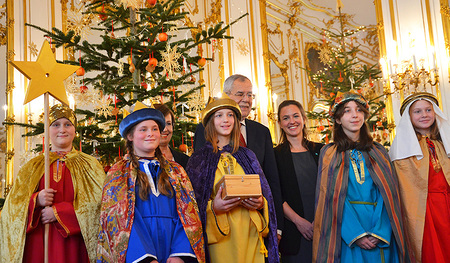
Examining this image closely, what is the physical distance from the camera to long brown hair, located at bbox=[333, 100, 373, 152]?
3.50 m

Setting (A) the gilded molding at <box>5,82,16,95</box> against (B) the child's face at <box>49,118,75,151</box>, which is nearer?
(B) the child's face at <box>49,118,75,151</box>

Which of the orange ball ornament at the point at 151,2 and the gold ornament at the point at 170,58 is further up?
the orange ball ornament at the point at 151,2

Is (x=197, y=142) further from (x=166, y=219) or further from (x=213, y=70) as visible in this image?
(x=213, y=70)

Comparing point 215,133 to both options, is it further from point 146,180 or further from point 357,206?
point 357,206

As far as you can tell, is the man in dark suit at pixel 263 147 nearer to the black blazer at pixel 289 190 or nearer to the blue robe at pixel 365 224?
the black blazer at pixel 289 190

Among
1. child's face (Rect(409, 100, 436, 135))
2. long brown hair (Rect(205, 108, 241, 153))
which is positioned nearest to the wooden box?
long brown hair (Rect(205, 108, 241, 153))

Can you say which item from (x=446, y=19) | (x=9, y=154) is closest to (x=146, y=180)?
(x=9, y=154)

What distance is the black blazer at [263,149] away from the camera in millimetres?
3393

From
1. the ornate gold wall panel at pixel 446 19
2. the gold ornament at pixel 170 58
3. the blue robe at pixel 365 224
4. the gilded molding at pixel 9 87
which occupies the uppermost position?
the ornate gold wall panel at pixel 446 19

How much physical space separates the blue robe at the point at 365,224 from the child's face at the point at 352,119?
396mm

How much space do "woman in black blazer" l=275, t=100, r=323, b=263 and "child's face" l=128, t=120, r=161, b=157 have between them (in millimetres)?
1156

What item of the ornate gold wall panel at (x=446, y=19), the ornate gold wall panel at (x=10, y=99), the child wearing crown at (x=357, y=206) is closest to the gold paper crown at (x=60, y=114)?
the child wearing crown at (x=357, y=206)

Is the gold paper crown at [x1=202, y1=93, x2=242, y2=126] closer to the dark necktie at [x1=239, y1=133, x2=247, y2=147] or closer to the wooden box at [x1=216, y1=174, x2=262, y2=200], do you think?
the dark necktie at [x1=239, y1=133, x2=247, y2=147]

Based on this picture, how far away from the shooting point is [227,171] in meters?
3.15
